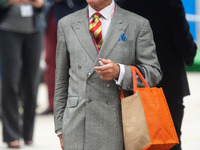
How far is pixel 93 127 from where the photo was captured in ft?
10.9

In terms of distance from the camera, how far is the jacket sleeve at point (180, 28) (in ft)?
13.0

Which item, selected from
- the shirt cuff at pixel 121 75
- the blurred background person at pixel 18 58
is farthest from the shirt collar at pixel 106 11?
the blurred background person at pixel 18 58

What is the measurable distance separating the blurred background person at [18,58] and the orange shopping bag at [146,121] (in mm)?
3499

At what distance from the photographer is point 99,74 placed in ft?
10.7

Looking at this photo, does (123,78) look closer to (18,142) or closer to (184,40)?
(184,40)

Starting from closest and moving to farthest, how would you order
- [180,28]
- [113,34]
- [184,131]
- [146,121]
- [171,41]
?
1. [146,121]
2. [113,34]
3. [180,28]
4. [171,41]
5. [184,131]

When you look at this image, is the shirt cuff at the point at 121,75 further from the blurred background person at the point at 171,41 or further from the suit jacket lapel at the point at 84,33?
the blurred background person at the point at 171,41

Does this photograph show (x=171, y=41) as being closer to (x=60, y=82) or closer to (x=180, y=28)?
(x=180, y=28)

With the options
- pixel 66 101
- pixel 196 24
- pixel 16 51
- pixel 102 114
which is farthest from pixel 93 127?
pixel 196 24

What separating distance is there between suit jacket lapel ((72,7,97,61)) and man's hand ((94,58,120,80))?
0.21m

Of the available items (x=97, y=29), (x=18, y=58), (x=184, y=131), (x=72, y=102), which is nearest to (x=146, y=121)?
(x=72, y=102)

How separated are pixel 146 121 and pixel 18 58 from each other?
3.71 m

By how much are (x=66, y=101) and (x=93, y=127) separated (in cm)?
33

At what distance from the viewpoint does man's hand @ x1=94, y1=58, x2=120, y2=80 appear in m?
3.08
